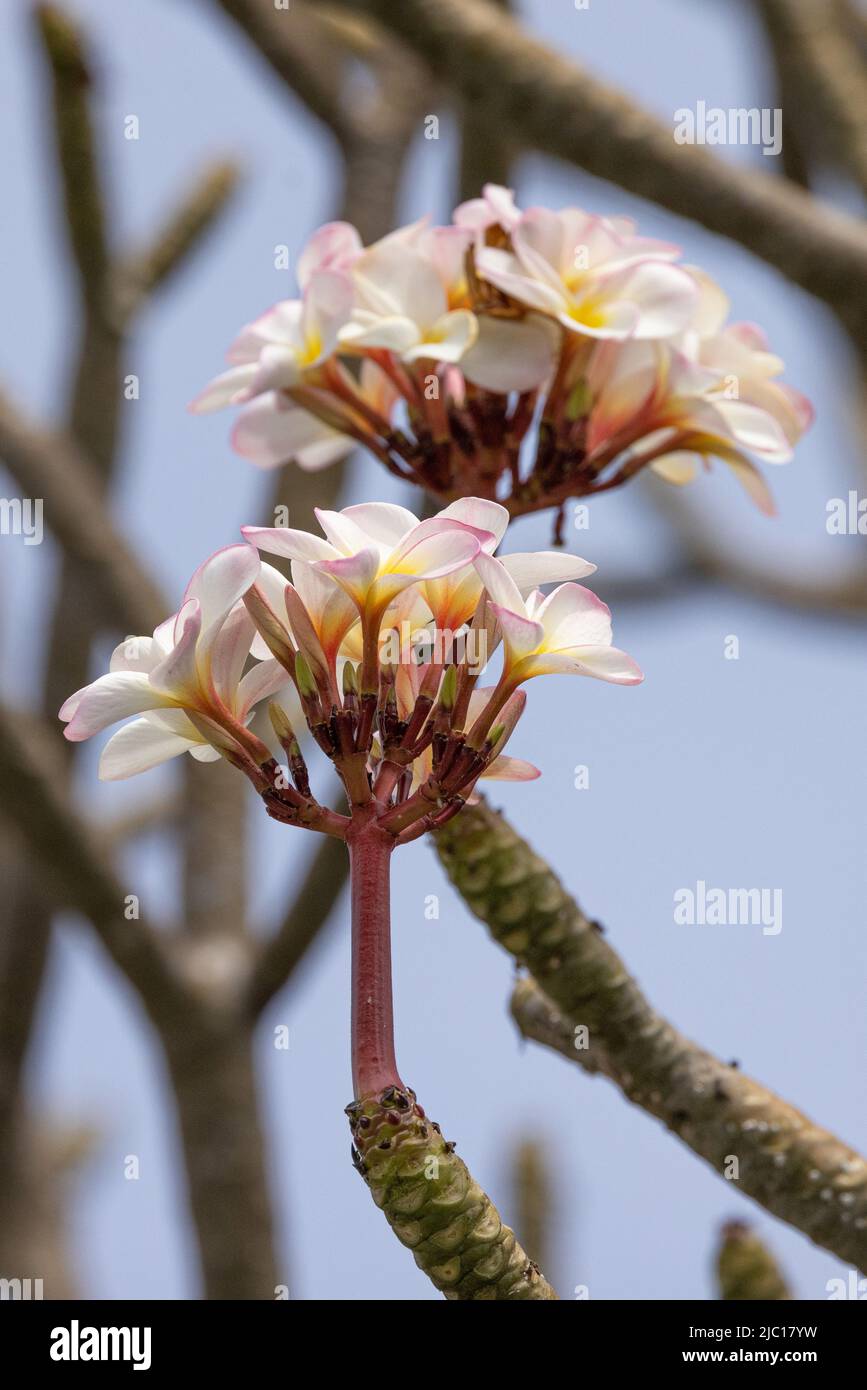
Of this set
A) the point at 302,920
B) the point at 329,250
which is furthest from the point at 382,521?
the point at 302,920

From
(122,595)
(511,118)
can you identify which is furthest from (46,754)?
(511,118)

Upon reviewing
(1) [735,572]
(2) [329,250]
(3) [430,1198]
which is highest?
(1) [735,572]

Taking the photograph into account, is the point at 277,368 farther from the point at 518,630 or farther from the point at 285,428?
the point at 518,630

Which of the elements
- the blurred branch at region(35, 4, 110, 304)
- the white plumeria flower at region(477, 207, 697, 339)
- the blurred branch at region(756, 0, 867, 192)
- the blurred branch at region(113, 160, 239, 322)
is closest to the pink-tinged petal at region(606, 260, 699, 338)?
the white plumeria flower at region(477, 207, 697, 339)

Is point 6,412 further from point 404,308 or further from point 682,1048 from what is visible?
point 682,1048

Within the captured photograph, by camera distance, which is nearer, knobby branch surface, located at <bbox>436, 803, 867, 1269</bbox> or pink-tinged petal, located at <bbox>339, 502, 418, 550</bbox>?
pink-tinged petal, located at <bbox>339, 502, 418, 550</bbox>

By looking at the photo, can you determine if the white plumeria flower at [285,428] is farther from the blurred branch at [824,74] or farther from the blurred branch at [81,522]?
the blurred branch at [81,522]

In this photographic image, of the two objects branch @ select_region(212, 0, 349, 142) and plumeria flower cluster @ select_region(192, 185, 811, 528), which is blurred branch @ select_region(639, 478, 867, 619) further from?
plumeria flower cluster @ select_region(192, 185, 811, 528)
